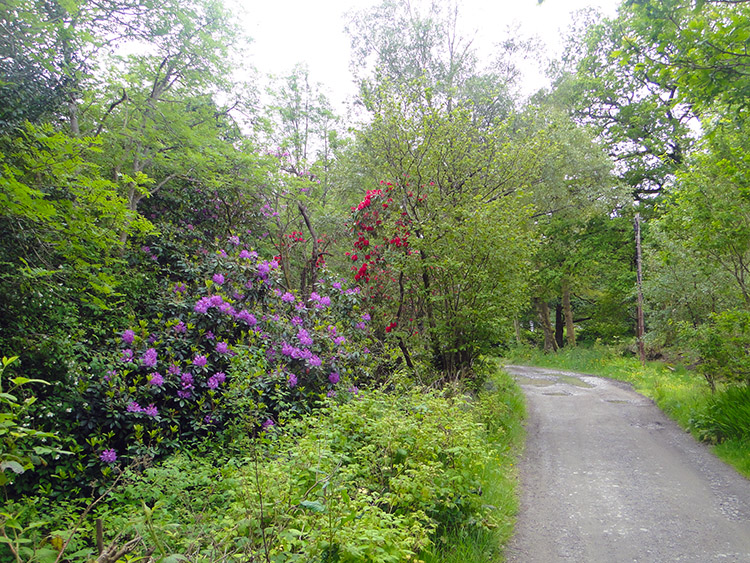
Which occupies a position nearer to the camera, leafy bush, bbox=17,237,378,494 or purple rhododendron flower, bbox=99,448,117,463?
purple rhododendron flower, bbox=99,448,117,463

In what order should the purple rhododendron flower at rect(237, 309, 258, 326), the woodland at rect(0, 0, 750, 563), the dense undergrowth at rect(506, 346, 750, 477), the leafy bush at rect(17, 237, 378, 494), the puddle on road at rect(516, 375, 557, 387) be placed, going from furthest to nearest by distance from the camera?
the puddle on road at rect(516, 375, 557, 387) < the dense undergrowth at rect(506, 346, 750, 477) < the purple rhododendron flower at rect(237, 309, 258, 326) < the leafy bush at rect(17, 237, 378, 494) < the woodland at rect(0, 0, 750, 563)

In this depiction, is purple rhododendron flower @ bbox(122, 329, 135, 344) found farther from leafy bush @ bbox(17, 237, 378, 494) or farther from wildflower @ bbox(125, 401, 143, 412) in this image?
wildflower @ bbox(125, 401, 143, 412)

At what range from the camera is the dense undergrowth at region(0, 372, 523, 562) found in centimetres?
242

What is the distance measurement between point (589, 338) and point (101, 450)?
28.4m

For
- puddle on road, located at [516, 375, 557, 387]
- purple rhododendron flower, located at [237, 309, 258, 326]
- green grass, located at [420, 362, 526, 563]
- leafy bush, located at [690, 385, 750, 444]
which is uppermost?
purple rhododendron flower, located at [237, 309, 258, 326]

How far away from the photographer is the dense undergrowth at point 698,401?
6.39 metres

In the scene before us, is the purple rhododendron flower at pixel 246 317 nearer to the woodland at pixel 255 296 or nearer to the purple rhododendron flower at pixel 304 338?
the woodland at pixel 255 296

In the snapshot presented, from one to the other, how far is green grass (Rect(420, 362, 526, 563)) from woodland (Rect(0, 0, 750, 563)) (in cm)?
6

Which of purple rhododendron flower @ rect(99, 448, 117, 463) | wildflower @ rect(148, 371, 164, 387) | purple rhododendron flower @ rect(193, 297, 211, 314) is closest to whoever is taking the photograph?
purple rhododendron flower @ rect(99, 448, 117, 463)

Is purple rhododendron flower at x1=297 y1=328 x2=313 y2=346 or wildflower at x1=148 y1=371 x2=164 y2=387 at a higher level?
purple rhododendron flower at x1=297 y1=328 x2=313 y2=346

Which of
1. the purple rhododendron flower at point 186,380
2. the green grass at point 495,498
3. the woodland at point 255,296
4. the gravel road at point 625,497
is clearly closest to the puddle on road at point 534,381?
the woodland at point 255,296

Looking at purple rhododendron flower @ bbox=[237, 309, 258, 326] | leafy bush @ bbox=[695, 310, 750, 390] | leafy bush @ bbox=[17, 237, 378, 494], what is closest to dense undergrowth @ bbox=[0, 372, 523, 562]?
leafy bush @ bbox=[17, 237, 378, 494]

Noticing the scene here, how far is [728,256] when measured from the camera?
7.65m

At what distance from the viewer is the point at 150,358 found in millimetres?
4602
